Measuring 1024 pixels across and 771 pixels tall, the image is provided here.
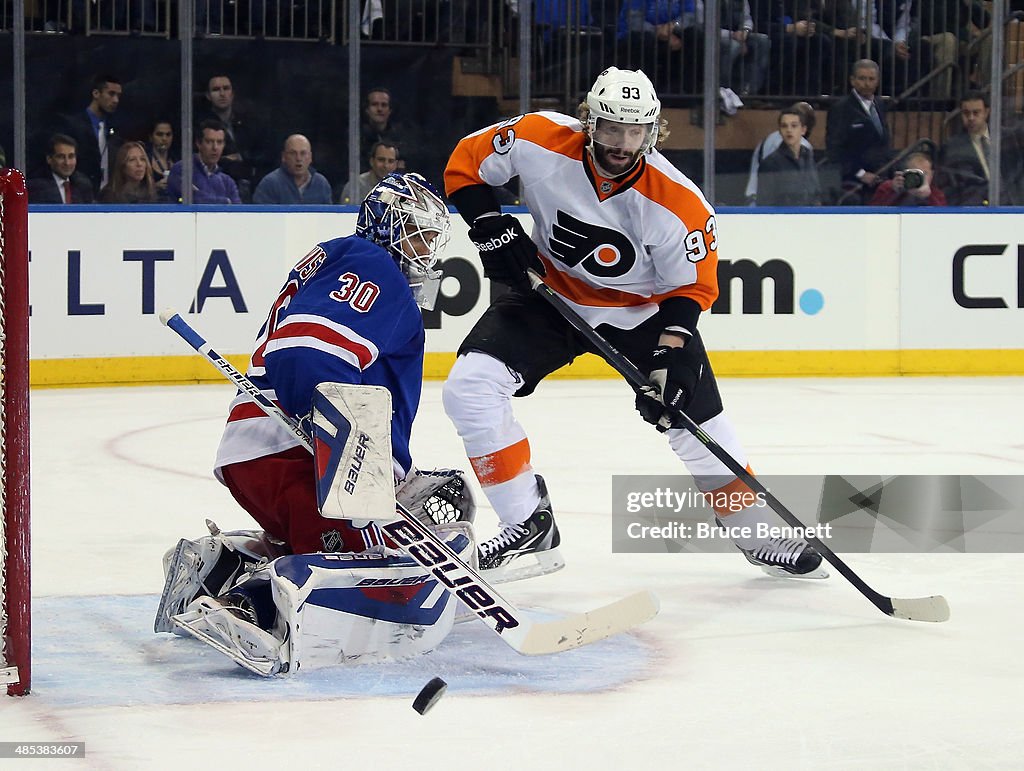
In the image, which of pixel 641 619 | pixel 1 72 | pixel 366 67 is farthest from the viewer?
pixel 366 67

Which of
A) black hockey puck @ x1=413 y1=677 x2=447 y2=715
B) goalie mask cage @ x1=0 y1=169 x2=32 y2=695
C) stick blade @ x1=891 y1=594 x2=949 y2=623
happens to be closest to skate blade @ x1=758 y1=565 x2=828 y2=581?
stick blade @ x1=891 y1=594 x2=949 y2=623

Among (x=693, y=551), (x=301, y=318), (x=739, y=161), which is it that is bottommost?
(x=693, y=551)

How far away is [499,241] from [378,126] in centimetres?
393

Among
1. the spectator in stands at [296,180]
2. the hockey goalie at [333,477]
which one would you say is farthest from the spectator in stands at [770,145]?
the hockey goalie at [333,477]

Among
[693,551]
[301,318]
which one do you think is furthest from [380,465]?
[693,551]

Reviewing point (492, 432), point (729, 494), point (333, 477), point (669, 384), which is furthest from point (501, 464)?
point (333, 477)

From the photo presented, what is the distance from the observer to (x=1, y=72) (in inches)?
259

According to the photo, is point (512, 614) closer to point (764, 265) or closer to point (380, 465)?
point (380, 465)

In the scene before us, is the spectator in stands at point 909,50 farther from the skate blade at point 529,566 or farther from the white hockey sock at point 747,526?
the skate blade at point 529,566

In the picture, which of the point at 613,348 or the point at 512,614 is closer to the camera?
the point at 512,614

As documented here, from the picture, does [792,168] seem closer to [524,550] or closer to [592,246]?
[592,246]

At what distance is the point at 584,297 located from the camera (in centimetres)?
344

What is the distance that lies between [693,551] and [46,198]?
4036 mm

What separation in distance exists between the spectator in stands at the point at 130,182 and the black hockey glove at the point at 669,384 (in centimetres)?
403
